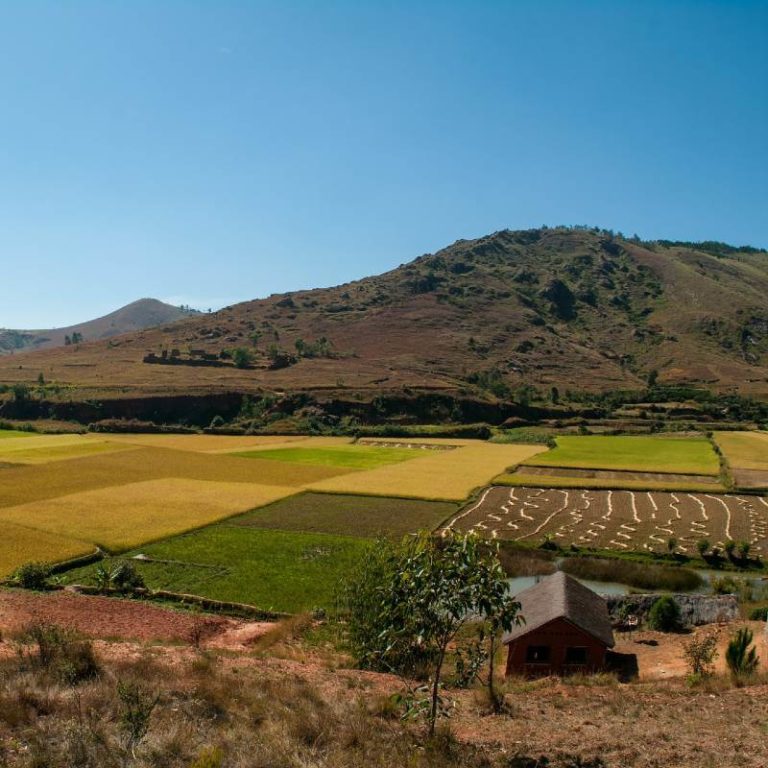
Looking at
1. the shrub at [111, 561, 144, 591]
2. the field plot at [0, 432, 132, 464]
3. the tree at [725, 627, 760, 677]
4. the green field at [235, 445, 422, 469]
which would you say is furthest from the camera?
the green field at [235, 445, 422, 469]

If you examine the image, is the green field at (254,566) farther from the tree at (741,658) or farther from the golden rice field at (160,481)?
the tree at (741,658)

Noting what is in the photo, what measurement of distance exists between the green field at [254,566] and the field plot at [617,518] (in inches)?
406

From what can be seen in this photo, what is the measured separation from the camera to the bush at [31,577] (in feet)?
99.9

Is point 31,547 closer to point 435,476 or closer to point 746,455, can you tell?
point 435,476

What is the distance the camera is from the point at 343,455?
7862 centimetres

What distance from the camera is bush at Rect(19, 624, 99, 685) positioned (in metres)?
14.9

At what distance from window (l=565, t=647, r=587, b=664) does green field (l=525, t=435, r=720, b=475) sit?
4683 cm

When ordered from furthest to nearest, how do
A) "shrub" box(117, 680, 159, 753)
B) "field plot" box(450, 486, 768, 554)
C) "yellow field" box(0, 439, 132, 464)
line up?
"yellow field" box(0, 439, 132, 464), "field plot" box(450, 486, 768, 554), "shrub" box(117, 680, 159, 753)

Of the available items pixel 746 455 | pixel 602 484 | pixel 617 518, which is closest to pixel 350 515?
pixel 617 518

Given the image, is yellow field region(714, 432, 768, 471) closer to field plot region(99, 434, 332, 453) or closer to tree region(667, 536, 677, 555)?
tree region(667, 536, 677, 555)

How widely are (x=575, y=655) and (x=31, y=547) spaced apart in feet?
96.3

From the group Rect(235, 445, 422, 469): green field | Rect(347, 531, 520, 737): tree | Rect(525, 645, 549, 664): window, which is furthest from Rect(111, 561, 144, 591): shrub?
Rect(235, 445, 422, 469): green field

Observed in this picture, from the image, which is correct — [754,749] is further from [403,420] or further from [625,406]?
[625,406]

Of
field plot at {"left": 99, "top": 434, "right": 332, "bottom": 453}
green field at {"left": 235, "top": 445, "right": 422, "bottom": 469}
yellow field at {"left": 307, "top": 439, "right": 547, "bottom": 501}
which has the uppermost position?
field plot at {"left": 99, "top": 434, "right": 332, "bottom": 453}
